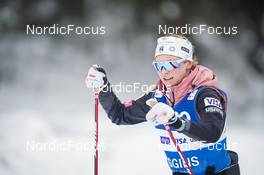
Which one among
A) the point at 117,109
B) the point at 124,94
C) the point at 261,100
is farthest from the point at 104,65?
the point at 261,100

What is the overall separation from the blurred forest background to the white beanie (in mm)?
564

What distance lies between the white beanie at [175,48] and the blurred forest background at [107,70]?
56 cm

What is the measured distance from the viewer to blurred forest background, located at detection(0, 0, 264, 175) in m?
2.90

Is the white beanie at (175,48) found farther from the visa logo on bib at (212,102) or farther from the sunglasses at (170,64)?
the visa logo on bib at (212,102)

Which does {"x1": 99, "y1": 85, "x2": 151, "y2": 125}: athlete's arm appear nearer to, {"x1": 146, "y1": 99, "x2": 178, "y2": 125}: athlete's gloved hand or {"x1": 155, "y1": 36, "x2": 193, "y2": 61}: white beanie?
{"x1": 155, "y1": 36, "x2": 193, "y2": 61}: white beanie

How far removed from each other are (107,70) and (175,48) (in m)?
0.98

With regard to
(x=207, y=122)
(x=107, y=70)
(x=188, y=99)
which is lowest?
(x=207, y=122)

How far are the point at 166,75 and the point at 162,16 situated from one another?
3.94ft

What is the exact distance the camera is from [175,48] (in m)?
2.20

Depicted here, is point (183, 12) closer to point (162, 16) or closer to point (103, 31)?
point (162, 16)

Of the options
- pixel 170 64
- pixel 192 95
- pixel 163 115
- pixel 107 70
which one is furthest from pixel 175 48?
pixel 107 70

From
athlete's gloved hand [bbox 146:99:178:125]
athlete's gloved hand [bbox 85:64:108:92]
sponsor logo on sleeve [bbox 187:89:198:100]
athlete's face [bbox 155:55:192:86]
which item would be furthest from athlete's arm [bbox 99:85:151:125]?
athlete's gloved hand [bbox 146:99:178:125]

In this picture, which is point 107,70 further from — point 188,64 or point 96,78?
point 188,64

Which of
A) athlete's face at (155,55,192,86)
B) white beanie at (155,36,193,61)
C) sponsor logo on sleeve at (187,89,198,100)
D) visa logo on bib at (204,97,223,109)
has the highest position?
white beanie at (155,36,193,61)
